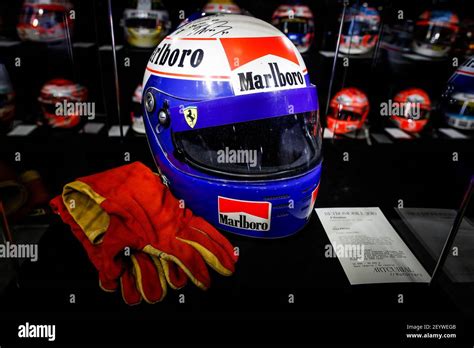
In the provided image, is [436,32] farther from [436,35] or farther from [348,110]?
[348,110]

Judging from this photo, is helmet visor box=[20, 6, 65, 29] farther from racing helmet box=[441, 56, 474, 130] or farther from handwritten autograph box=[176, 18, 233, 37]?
racing helmet box=[441, 56, 474, 130]

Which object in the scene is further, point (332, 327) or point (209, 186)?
point (209, 186)

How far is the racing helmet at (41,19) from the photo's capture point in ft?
5.05

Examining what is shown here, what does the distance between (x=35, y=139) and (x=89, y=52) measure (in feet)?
1.80

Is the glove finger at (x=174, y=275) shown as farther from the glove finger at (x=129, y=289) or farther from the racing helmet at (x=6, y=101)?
the racing helmet at (x=6, y=101)

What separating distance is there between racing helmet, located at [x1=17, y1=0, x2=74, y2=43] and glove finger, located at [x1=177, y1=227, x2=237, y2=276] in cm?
125

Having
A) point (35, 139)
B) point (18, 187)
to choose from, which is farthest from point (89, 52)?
point (18, 187)

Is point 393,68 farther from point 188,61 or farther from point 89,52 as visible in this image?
A: point 89,52

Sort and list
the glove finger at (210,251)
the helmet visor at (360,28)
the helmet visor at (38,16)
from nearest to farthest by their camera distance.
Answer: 1. the glove finger at (210,251)
2. the helmet visor at (38,16)
3. the helmet visor at (360,28)

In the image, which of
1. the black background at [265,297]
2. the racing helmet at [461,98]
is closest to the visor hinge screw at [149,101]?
the black background at [265,297]

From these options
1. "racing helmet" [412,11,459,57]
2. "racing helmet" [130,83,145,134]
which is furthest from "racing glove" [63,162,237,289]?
"racing helmet" [412,11,459,57]

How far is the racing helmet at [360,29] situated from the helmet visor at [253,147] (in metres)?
1.21

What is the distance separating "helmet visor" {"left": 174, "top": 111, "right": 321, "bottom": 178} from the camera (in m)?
0.83

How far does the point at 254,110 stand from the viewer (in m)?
0.79
